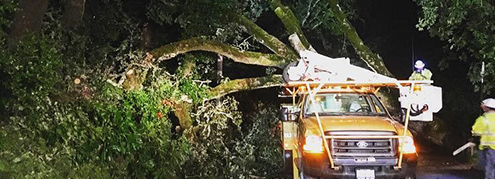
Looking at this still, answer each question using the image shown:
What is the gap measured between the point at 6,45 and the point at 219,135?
5.45m

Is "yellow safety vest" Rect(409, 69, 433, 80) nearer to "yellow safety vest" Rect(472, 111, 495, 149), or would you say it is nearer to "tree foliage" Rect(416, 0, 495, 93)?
"yellow safety vest" Rect(472, 111, 495, 149)

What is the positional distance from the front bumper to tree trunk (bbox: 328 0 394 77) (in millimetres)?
4831

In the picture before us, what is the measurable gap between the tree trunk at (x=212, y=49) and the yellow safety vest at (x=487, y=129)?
502 cm

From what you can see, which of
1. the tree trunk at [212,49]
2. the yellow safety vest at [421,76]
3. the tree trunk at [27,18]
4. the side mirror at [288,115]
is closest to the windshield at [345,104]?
the side mirror at [288,115]

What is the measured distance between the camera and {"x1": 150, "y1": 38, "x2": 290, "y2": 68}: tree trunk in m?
12.6

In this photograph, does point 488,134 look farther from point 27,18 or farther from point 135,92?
point 27,18

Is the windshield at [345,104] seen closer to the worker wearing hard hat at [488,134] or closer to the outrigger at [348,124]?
the outrigger at [348,124]

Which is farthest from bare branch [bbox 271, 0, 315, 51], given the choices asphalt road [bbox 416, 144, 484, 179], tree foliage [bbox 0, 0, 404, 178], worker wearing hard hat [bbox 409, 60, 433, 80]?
asphalt road [bbox 416, 144, 484, 179]

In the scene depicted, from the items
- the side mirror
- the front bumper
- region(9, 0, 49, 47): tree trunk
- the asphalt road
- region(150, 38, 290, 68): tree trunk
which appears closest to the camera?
the front bumper

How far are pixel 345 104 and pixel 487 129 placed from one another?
229 cm

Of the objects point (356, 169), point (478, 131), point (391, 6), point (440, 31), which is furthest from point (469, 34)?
point (391, 6)

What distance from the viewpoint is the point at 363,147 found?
8.37 meters

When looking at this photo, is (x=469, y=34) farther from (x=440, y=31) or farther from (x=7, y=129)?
(x=7, y=129)

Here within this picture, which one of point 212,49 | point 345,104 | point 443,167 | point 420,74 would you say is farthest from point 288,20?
point 443,167
